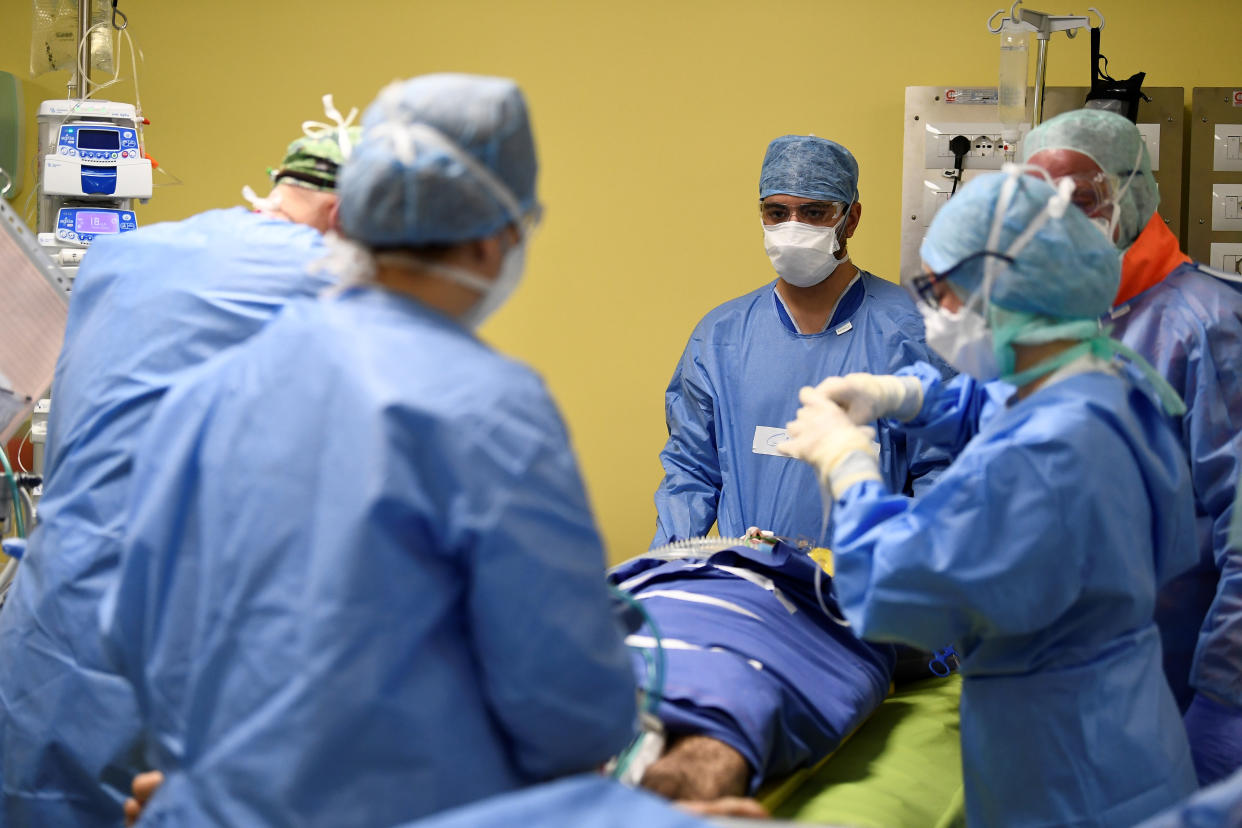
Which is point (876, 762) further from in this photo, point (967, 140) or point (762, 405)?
point (967, 140)

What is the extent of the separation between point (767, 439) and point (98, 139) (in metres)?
1.86

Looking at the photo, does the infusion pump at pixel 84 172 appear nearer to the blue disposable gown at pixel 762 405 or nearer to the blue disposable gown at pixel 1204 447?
the blue disposable gown at pixel 762 405

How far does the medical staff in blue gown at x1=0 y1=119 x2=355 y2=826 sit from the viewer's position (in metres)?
1.79

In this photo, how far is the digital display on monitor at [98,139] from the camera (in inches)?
120

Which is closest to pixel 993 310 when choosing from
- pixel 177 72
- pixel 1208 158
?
pixel 1208 158

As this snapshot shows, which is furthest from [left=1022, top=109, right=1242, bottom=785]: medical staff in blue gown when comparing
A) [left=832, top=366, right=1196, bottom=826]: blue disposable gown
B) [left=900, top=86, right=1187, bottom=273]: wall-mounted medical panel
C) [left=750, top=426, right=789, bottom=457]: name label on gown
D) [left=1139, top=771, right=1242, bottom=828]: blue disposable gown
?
[left=900, top=86, right=1187, bottom=273]: wall-mounted medical panel

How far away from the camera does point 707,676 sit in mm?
1903

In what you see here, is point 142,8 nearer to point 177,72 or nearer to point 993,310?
point 177,72

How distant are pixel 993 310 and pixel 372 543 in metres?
0.99

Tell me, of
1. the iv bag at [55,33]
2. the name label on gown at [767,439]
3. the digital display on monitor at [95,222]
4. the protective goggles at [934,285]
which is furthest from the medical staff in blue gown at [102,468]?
the iv bag at [55,33]

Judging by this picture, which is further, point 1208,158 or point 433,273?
point 1208,158

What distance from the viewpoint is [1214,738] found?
2.11m

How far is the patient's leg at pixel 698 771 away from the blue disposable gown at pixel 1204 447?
2.93 feet

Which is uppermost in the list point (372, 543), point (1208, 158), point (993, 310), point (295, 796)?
point (1208, 158)
